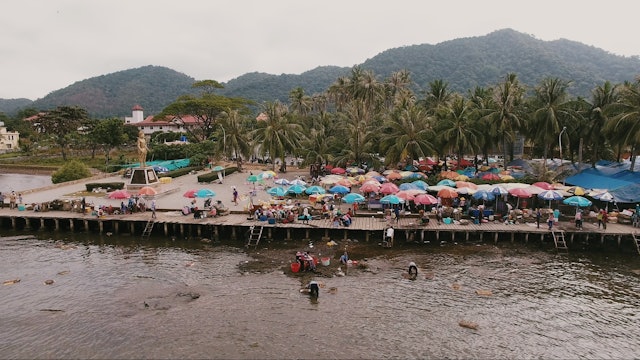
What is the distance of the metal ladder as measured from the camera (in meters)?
33.6

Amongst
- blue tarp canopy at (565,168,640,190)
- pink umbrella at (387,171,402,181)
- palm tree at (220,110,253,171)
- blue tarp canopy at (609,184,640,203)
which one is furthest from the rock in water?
palm tree at (220,110,253,171)

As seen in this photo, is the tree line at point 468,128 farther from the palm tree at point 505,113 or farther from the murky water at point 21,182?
the murky water at point 21,182

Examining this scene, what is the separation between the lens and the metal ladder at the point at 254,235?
33562 millimetres

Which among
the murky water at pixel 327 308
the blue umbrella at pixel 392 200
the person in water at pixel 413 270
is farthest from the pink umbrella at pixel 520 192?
the person in water at pixel 413 270

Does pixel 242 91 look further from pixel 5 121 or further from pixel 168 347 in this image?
pixel 168 347

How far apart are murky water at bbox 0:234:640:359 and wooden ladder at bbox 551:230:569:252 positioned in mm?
1220

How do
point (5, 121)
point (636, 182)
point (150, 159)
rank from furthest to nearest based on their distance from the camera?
point (5, 121), point (150, 159), point (636, 182)

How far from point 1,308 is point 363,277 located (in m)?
20.4

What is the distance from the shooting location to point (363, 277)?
87.5 ft

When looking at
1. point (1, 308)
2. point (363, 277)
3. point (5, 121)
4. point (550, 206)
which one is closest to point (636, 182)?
point (550, 206)

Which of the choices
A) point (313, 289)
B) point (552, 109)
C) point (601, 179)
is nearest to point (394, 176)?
point (552, 109)

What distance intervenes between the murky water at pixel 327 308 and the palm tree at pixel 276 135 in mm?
30227

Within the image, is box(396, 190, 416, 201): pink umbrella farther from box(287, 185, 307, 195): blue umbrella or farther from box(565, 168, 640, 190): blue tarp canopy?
box(565, 168, 640, 190): blue tarp canopy

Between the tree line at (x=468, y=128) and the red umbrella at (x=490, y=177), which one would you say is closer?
the red umbrella at (x=490, y=177)
